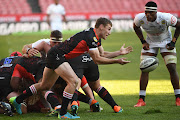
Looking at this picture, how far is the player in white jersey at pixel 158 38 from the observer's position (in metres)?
7.07

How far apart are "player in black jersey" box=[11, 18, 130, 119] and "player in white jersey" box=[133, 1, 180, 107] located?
1352mm

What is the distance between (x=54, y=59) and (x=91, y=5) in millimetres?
29024

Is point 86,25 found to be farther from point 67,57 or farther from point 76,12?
point 67,57

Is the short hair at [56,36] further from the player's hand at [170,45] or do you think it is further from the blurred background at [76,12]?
the blurred background at [76,12]

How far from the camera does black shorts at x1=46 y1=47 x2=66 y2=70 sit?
5734 mm

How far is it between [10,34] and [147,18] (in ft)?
61.2

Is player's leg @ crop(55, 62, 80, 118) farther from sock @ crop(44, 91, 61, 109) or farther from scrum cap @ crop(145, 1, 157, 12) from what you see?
scrum cap @ crop(145, 1, 157, 12)

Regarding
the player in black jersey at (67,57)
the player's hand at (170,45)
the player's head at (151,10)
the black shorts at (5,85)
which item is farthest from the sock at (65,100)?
the player's hand at (170,45)

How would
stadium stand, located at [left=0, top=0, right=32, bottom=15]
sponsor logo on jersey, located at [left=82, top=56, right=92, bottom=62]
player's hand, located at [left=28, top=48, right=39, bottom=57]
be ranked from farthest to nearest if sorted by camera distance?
1. stadium stand, located at [left=0, top=0, right=32, bottom=15]
2. player's hand, located at [left=28, top=48, right=39, bottom=57]
3. sponsor logo on jersey, located at [left=82, top=56, right=92, bottom=62]

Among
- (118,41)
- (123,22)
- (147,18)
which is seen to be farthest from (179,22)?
(123,22)

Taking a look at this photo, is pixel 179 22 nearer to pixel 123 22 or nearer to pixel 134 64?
pixel 134 64

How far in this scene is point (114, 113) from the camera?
621 centimetres

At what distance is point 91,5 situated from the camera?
34312mm

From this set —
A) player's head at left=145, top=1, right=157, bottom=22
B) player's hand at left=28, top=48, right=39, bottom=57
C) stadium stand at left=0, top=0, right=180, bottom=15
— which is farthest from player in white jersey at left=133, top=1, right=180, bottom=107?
stadium stand at left=0, top=0, right=180, bottom=15
